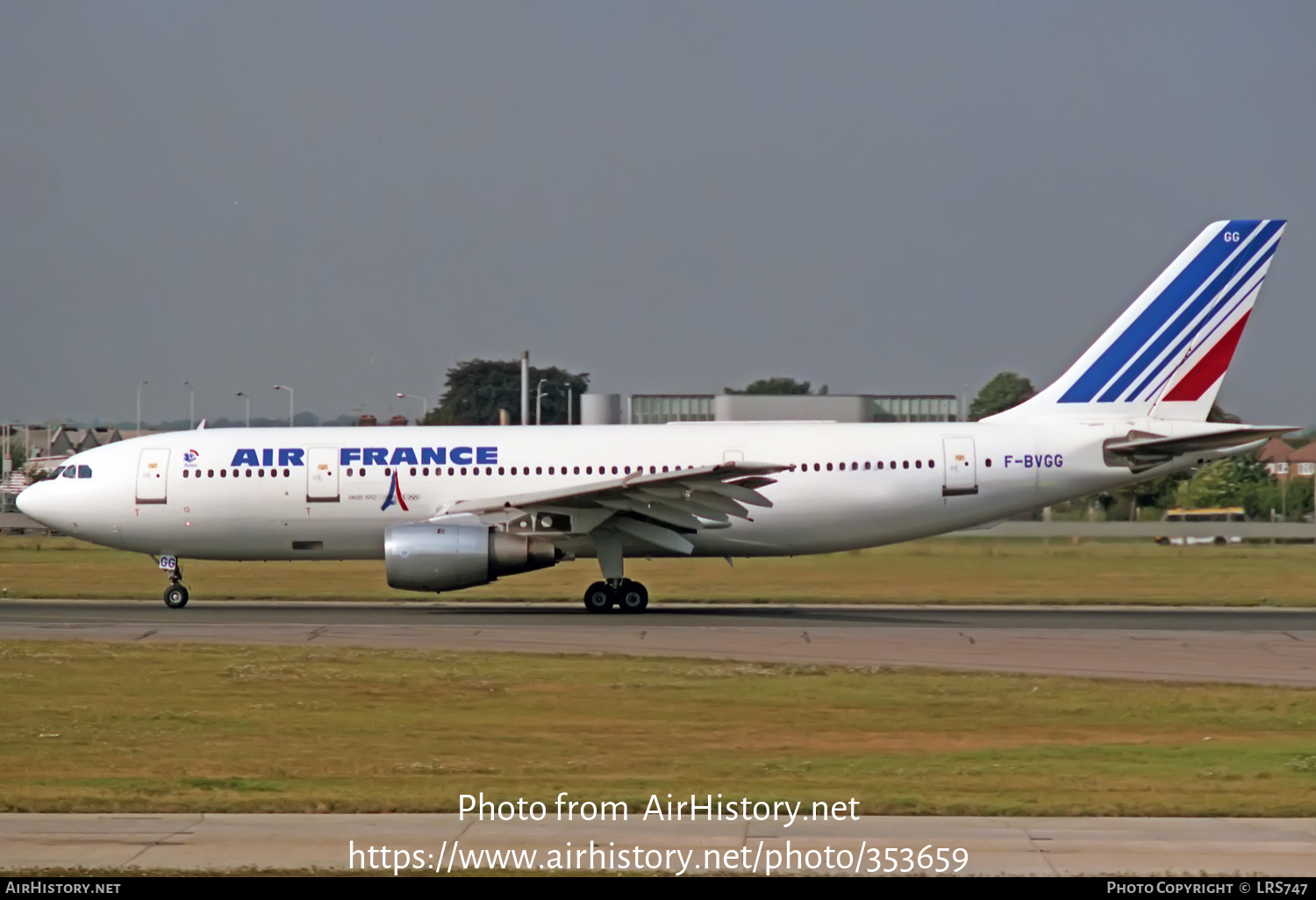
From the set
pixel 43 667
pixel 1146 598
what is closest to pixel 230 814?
pixel 43 667

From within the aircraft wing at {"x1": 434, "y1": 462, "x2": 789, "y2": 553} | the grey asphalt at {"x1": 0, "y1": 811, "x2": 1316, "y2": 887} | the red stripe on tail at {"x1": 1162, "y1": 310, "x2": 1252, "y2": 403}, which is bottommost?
the grey asphalt at {"x1": 0, "y1": 811, "x2": 1316, "y2": 887}

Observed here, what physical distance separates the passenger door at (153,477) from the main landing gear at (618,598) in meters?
8.82

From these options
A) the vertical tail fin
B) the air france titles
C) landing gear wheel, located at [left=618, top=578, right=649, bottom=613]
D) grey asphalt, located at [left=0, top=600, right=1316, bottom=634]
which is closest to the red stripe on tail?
the vertical tail fin

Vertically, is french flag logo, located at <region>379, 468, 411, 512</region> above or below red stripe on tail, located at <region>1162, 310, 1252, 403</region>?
below

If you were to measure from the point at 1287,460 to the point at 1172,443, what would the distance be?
69052 millimetres

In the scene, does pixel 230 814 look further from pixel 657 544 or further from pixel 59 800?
pixel 657 544

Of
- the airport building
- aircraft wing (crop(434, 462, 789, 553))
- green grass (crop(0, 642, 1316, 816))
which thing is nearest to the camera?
green grass (crop(0, 642, 1316, 816))

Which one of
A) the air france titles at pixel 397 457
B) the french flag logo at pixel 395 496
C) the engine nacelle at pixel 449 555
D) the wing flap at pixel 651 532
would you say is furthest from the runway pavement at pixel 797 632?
the air france titles at pixel 397 457

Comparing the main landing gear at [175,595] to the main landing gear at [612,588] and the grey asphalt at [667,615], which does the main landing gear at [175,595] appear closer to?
the grey asphalt at [667,615]

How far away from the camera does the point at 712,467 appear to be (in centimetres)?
2806

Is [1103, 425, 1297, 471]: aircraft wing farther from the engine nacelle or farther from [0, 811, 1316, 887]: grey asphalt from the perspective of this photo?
[0, 811, 1316, 887]: grey asphalt

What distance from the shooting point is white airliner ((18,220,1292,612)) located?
28.8 m

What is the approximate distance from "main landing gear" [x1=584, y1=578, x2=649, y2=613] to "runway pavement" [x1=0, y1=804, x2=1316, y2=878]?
17.9 m

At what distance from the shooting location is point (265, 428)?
3102 centimetres
